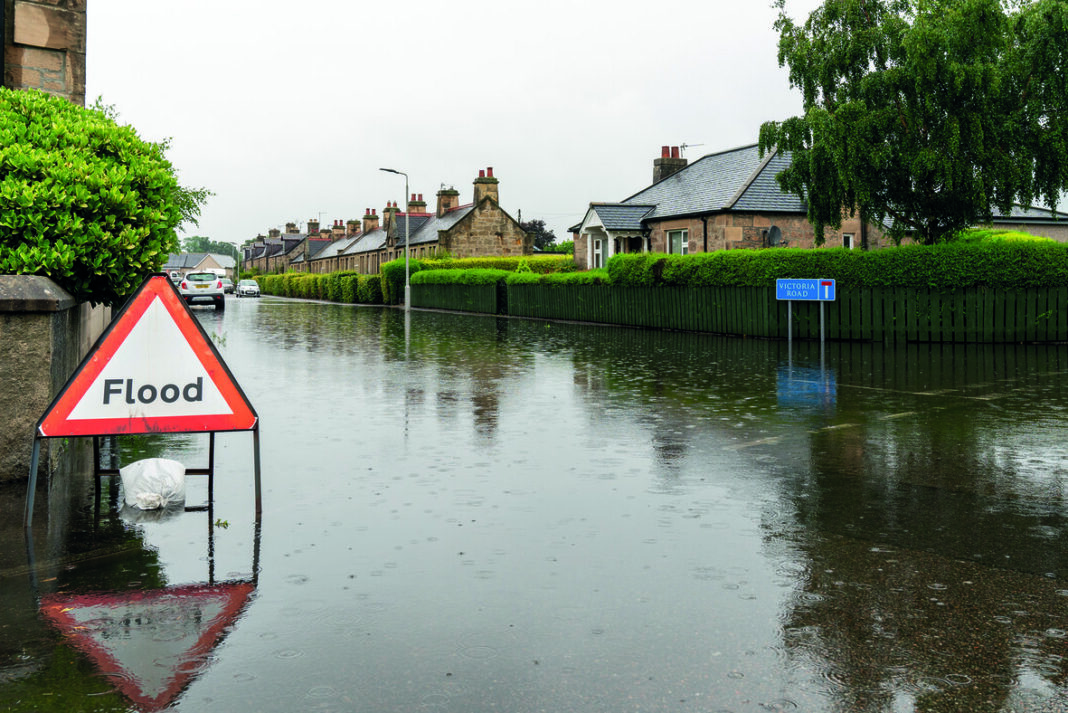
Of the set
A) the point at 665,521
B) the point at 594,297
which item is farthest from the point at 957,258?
the point at 665,521

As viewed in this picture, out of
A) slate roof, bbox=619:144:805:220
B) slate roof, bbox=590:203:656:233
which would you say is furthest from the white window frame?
slate roof, bbox=590:203:656:233

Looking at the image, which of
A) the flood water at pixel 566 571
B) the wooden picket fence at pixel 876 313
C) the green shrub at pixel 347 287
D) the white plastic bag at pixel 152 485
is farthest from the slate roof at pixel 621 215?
the white plastic bag at pixel 152 485

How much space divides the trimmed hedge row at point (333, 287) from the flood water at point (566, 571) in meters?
53.4

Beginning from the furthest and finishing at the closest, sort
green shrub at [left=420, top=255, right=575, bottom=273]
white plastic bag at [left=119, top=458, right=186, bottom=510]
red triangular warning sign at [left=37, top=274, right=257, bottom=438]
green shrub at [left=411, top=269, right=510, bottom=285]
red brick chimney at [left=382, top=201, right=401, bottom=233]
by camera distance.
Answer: red brick chimney at [left=382, top=201, right=401, bottom=233] < green shrub at [left=420, top=255, right=575, bottom=273] < green shrub at [left=411, top=269, right=510, bottom=285] < white plastic bag at [left=119, top=458, right=186, bottom=510] < red triangular warning sign at [left=37, top=274, right=257, bottom=438]

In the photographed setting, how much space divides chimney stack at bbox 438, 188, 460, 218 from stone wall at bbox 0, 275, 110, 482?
230 ft

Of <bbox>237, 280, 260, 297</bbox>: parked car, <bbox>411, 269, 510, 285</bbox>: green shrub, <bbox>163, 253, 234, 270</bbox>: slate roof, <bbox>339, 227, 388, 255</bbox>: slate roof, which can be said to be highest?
<bbox>163, 253, 234, 270</bbox>: slate roof

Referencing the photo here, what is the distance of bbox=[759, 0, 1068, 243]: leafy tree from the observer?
21234 mm

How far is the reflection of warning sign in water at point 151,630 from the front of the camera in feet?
12.0

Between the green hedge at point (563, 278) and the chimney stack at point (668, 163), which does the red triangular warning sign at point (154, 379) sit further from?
the chimney stack at point (668, 163)

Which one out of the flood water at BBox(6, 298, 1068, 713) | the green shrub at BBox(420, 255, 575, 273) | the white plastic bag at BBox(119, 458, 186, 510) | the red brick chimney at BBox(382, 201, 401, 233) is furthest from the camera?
the red brick chimney at BBox(382, 201, 401, 233)

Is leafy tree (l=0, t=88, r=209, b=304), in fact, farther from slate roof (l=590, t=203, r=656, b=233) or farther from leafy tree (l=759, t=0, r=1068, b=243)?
slate roof (l=590, t=203, r=656, b=233)

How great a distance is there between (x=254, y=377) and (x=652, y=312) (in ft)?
55.1

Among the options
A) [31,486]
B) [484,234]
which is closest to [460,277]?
[484,234]

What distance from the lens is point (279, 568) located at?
201 inches
